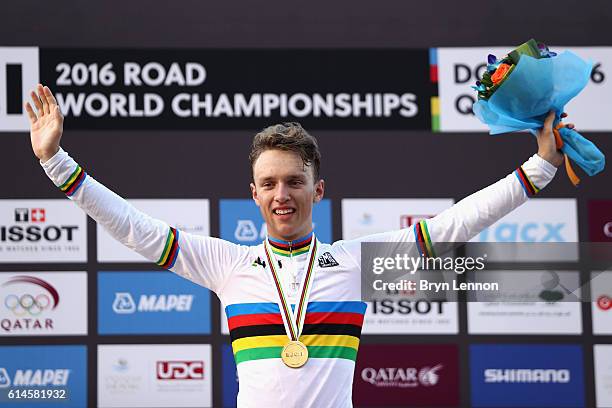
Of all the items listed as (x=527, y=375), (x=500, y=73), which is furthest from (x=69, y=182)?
(x=527, y=375)

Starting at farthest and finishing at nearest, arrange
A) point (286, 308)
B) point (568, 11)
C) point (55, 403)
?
point (568, 11), point (55, 403), point (286, 308)

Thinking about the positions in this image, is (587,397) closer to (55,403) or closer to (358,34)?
(358,34)

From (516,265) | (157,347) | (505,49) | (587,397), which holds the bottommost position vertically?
(587,397)

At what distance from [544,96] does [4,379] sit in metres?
3.29

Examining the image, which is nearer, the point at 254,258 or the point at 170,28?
the point at 254,258

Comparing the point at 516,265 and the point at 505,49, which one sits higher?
the point at 505,49

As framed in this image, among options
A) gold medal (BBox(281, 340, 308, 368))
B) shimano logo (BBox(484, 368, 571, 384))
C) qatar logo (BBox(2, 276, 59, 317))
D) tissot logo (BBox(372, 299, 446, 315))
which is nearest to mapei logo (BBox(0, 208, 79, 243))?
qatar logo (BBox(2, 276, 59, 317))

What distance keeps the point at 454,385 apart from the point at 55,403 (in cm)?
202

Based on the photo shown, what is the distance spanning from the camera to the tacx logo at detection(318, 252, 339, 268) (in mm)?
2801

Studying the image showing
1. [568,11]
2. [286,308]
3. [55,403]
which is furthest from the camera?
[568,11]

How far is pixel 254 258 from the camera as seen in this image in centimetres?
282

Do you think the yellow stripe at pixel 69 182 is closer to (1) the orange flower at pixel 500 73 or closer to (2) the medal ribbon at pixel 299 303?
(2) the medal ribbon at pixel 299 303

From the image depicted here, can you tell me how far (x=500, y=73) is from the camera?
2.60m

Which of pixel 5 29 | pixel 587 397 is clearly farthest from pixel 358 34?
pixel 587 397
